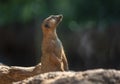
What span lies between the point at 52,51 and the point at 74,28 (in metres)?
9.76

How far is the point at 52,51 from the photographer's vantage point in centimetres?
691

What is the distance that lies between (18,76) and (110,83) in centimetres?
255

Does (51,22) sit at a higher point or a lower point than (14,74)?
higher

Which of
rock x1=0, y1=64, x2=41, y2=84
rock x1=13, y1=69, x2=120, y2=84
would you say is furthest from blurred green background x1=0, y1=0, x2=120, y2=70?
rock x1=13, y1=69, x2=120, y2=84

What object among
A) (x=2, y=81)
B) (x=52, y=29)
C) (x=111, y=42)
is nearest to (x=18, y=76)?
(x=2, y=81)

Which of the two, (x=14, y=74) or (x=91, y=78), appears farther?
(x=14, y=74)

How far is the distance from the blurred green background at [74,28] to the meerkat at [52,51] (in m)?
8.47

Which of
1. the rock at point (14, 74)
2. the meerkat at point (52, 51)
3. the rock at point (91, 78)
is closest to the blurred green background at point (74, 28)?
the meerkat at point (52, 51)

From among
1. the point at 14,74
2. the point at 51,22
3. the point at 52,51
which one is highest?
the point at 51,22

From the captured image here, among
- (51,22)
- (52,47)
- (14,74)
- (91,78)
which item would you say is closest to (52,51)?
(52,47)

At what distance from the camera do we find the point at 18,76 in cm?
684

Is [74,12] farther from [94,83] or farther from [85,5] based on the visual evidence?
[94,83]

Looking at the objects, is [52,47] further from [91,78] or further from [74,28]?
[74,28]

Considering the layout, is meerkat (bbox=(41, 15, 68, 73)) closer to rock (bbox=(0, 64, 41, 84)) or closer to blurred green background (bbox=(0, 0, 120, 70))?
rock (bbox=(0, 64, 41, 84))
